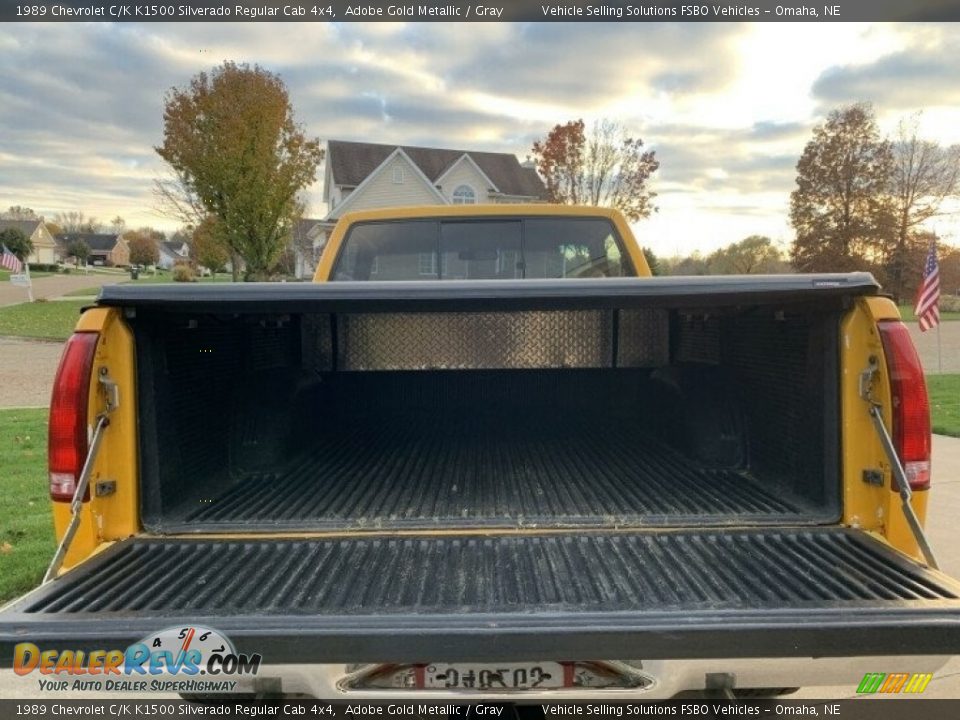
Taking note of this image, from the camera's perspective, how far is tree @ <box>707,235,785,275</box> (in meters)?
49.3

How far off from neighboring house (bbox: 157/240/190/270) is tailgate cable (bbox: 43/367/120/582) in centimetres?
11932

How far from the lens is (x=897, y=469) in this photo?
1958mm

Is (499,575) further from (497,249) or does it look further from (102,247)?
(102,247)

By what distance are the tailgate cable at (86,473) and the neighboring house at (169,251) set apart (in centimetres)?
11932

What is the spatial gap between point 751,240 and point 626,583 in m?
61.3

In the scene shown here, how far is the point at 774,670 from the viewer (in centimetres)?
171

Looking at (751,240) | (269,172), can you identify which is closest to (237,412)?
(269,172)

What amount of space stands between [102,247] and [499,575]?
133 m

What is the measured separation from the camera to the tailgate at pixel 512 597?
160 centimetres

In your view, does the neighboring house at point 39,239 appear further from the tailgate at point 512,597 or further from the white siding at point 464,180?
the tailgate at point 512,597

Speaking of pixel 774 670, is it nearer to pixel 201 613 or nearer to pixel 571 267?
pixel 201 613

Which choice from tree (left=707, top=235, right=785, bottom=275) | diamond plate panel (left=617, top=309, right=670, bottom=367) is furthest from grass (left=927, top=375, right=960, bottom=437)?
tree (left=707, top=235, right=785, bottom=275)

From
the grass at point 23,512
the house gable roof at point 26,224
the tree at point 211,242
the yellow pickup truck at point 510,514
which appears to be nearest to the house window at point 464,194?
the tree at point 211,242

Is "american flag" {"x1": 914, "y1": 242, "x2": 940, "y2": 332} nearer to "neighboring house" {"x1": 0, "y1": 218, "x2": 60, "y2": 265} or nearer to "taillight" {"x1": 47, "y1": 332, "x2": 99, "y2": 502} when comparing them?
"taillight" {"x1": 47, "y1": 332, "x2": 99, "y2": 502}
